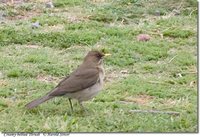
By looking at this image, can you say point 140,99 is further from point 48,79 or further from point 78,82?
point 48,79

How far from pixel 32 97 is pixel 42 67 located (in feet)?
3.59

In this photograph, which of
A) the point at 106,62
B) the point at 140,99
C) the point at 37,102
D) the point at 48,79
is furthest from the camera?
the point at 106,62

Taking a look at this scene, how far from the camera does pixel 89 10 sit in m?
12.0

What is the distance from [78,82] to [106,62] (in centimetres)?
193

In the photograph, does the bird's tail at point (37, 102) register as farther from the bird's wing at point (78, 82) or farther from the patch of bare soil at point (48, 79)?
the patch of bare soil at point (48, 79)

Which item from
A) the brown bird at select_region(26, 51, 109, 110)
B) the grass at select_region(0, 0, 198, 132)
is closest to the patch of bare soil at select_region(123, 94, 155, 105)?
the grass at select_region(0, 0, 198, 132)

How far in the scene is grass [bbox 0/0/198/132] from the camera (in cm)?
727

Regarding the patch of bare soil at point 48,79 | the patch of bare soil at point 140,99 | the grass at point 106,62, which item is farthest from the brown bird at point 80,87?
the patch of bare soil at point 48,79

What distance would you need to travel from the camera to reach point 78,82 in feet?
24.6

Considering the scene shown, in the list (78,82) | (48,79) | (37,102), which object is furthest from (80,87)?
(48,79)

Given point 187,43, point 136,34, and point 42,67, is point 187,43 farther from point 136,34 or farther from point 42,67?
point 42,67

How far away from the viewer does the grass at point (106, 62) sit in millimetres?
7273

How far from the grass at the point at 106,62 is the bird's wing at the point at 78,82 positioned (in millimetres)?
282

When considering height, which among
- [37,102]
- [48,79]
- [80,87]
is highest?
[80,87]
